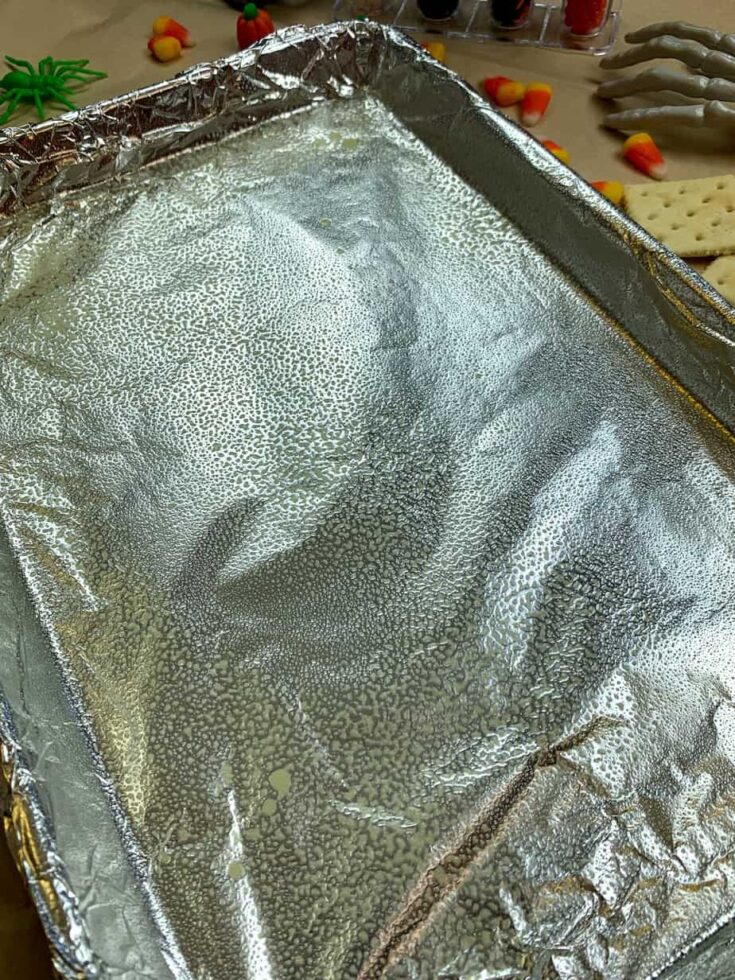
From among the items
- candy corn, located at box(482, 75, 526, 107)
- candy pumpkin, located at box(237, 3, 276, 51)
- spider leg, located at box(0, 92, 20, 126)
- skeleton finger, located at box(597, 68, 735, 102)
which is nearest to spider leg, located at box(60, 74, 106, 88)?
spider leg, located at box(0, 92, 20, 126)

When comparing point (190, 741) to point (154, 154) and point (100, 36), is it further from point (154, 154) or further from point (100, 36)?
point (100, 36)

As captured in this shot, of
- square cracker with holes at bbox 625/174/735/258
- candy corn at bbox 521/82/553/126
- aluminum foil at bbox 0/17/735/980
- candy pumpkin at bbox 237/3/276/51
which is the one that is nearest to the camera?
aluminum foil at bbox 0/17/735/980

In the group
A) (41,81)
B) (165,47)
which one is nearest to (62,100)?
(41,81)

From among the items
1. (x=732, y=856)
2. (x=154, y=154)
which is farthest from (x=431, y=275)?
(x=732, y=856)

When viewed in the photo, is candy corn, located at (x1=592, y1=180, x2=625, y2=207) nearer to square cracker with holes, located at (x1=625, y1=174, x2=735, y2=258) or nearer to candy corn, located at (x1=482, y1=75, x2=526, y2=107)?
square cracker with holes, located at (x1=625, y1=174, x2=735, y2=258)

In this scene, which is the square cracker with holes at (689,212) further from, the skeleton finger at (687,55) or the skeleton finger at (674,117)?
the skeleton finger at (687,55)

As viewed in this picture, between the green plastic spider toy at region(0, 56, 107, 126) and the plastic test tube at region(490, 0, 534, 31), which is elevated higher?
the plastic test tube at region(490, 0, 534, 31)
